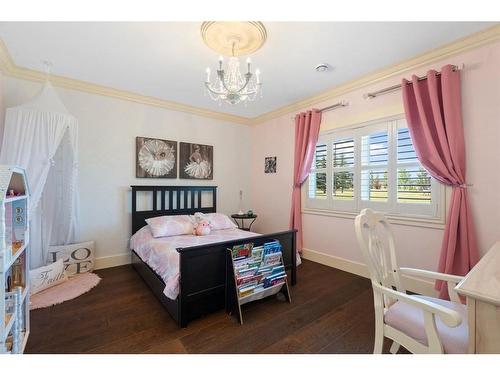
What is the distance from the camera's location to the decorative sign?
2662 mm

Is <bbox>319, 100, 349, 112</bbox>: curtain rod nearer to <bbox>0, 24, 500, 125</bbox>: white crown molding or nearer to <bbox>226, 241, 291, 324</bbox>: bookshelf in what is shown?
<bbox>0, 24, 500, 125</bbox>: white crown molding

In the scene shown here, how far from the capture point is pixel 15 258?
1.31 metres

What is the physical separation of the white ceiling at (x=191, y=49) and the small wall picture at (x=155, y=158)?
2.65 feet

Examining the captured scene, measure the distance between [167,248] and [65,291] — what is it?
119 cm

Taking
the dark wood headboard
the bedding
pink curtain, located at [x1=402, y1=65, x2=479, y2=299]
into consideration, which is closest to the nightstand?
the dark wood headboard

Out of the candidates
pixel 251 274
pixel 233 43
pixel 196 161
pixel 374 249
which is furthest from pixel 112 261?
pixel 374 249

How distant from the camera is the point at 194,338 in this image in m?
1.68

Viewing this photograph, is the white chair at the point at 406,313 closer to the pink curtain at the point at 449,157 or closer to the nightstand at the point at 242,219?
the pink curtain at the point at 449,157

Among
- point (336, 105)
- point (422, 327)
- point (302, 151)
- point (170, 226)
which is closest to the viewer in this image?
point (422, 327)

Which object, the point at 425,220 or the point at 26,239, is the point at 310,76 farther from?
the point at 26,239

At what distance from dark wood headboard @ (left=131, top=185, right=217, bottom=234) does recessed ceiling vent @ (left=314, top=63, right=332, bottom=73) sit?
2431 mm

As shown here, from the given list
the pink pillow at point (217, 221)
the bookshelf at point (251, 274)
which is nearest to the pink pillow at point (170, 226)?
the pink pillow at point (217, 221)

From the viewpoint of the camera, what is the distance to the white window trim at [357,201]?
2260 mm

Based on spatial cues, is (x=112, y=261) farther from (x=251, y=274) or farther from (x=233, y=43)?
(x=233, y=43)
